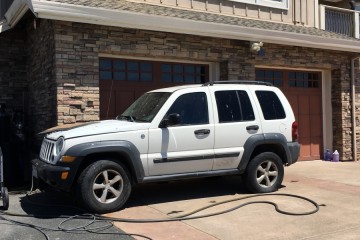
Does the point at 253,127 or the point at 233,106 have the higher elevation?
the point at 233,106

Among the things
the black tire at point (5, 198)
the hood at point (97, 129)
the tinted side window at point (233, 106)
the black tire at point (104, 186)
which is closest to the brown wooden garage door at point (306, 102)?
the tinted side window at point (233, 106)

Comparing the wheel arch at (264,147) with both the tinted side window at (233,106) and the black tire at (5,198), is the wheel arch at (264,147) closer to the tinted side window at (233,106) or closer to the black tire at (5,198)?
the tinted side window at (233,106)

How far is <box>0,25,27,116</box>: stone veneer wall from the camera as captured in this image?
9.87m

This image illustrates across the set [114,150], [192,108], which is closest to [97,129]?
[114,150]

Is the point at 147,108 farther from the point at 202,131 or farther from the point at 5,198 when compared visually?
the point at 5,198

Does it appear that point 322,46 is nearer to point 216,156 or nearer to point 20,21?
point 216,156

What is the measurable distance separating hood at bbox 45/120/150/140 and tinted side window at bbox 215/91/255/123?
1389 millimetres

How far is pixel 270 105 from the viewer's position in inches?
305

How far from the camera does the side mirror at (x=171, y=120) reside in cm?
656

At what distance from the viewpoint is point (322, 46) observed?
11.4 metres

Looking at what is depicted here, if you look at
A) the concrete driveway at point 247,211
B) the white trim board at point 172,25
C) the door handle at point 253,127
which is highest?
the white trim board at point 172,25

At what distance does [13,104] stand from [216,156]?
17.9 ft

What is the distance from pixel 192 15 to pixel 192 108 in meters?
3.66

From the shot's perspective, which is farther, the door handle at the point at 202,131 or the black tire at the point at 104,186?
the door handle at the point at 202,131
